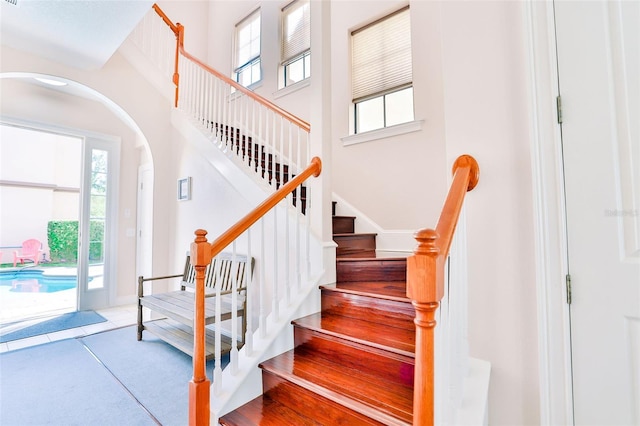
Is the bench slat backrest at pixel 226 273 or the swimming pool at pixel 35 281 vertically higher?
the bench slat backrest at pixel 226 273

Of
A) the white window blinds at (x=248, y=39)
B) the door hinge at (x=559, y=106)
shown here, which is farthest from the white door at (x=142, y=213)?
the door hinge at (x=559, y=106)

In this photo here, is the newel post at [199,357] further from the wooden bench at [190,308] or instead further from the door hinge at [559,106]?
the door hinge at [559,106]

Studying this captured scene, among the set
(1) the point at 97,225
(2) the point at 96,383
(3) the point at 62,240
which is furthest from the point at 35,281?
(2) the point at 96,383

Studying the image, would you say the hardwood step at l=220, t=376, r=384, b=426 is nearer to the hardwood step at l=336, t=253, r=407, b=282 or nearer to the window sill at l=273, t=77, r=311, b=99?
the hardwood step at l=336, t=253, r=407, b=282

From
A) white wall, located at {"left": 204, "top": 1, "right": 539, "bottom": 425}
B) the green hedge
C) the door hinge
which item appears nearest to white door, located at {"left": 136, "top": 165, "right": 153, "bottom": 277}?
white wall, located at {"left": 204, "top": 1, "right": 539, "bottom": 425}

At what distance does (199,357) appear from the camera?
1.47 metres

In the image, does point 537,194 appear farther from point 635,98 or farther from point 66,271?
point 66,271

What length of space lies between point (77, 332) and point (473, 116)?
4425 mm

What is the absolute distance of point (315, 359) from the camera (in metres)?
1.73

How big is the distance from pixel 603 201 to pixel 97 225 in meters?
5.42

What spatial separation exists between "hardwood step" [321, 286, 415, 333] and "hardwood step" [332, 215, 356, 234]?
3.32ft

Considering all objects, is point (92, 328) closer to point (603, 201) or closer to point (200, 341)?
point (200, 341)

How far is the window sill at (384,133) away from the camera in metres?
2.95

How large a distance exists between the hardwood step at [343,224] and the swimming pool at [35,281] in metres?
5.97
